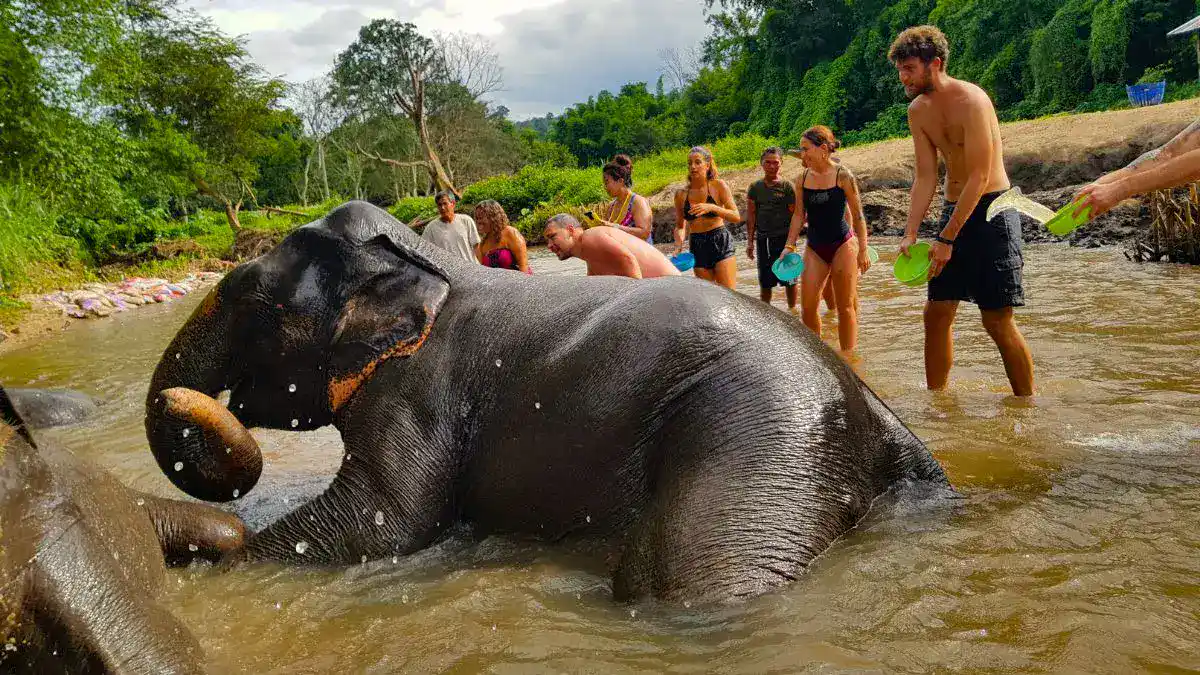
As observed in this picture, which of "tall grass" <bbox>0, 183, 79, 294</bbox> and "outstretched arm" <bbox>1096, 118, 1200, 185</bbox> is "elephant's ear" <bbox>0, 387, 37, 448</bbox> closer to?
"outstretched arm" <bbox>1096, 118, 1200, 185</bbox>

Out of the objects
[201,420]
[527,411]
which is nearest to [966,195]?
[527,411]

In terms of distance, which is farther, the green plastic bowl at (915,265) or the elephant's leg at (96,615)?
the green plastic bowl at (915,265)

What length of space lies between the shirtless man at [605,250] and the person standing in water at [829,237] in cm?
165

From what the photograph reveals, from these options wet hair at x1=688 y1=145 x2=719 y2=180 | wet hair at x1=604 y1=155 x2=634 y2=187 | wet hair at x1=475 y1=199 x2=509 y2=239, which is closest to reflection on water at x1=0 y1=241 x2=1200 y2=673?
wet hair at x1=475 y1=199 x2=509 y2=239

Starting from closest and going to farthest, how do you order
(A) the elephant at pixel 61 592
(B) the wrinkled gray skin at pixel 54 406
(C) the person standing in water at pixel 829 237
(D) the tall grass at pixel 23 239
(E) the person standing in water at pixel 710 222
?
(A) the elephant at pixel 61 592 < (B) the wrinkled gray skin at pixel 54 406 < (C) the person standing in water at pixel 829 237 < (E) the person standing in water at pixel 710 222 < (D) the tall grass at pixel 23 239

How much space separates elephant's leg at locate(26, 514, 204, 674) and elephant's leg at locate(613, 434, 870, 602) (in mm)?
1297

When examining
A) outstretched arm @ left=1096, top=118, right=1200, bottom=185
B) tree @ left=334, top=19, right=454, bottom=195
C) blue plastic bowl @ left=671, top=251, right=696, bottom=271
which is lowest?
blue plastic bowl @ left=671, top=251, right=696, bottom=271

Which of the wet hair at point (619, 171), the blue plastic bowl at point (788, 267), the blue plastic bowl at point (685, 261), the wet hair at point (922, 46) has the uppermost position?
the wet hair at point (922, 46)

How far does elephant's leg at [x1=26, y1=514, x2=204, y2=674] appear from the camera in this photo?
205 cm

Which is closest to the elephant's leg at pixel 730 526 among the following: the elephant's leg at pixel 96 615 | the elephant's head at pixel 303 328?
the elephant's leg at pixel 96 615

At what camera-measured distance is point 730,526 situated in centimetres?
254

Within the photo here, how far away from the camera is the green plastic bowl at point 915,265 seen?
476 centimetres

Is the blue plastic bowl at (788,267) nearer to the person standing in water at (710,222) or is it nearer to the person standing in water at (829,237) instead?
the person standing in water at (829,237)

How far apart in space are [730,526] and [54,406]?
19.8 feet
